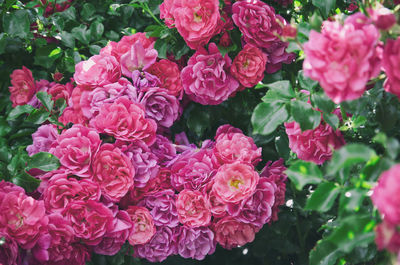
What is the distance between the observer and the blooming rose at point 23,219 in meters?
1.02

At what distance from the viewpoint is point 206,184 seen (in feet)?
→ 3.86

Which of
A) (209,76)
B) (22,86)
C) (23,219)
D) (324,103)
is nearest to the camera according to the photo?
(324,103)

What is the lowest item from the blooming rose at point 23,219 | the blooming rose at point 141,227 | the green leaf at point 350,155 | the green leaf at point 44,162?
the blooming rose at point 141,227

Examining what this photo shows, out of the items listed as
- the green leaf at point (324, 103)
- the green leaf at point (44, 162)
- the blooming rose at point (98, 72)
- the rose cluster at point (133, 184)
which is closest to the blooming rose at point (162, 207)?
the rose cluster at point (133, 184)

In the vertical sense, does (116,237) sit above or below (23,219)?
below

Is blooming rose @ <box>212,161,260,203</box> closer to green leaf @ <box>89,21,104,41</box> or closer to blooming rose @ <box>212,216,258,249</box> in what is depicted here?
blooming rose @ <box>212,216,258,249</box>

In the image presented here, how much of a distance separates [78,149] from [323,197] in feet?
2.00

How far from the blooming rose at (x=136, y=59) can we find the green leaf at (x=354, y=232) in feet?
2.55

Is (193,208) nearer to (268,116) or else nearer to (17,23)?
(268,116)

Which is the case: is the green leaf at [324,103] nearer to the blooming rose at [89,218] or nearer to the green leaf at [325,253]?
the green leaf at [325,253]

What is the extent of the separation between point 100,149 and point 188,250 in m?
0.36

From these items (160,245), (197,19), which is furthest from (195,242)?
(197,19)

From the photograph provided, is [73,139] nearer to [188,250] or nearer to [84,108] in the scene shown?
[84,108]

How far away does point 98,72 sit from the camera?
4.22 ft
